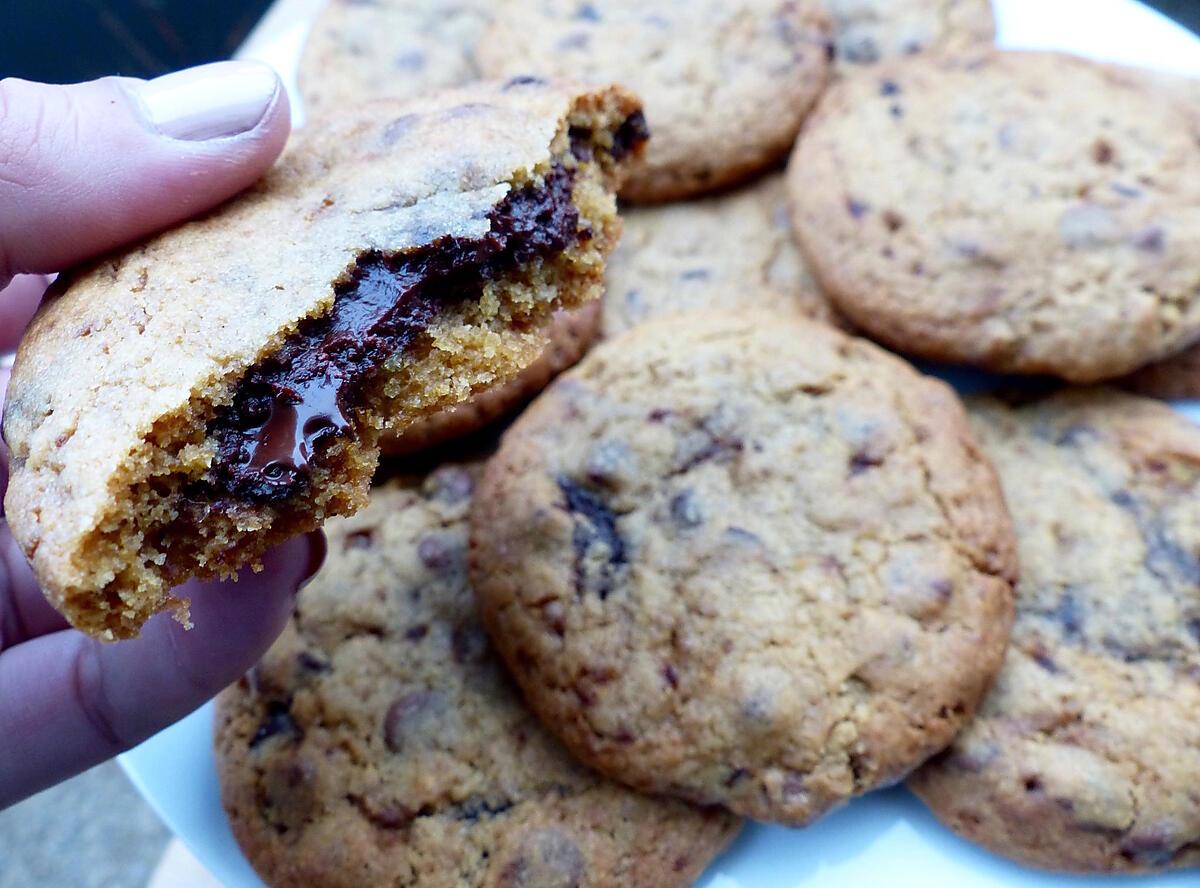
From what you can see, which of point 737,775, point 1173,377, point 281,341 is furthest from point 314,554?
point 1173,377

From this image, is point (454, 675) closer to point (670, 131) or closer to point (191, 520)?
point (191, 520)

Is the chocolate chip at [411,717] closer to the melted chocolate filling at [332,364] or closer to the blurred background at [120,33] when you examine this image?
→ the melted chocolate filling at [332,364]

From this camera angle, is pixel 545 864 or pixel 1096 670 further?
pixel 1096 670

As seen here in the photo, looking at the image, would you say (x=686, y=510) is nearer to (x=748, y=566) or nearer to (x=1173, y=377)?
(x=748, y=566)

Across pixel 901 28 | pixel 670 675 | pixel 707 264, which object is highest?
pixel 901 28

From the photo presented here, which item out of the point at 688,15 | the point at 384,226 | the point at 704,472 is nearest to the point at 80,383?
the point at 384,226

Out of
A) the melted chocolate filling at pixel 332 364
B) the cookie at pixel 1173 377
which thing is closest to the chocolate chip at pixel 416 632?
the melted chocolate filling at pixel 332 364
